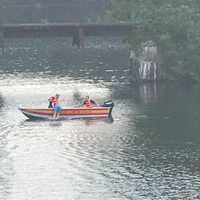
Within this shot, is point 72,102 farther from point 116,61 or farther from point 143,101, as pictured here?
point 116,61

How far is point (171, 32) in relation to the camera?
122 m

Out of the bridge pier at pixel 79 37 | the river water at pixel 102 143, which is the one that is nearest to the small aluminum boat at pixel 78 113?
the river water at pixel 102 143

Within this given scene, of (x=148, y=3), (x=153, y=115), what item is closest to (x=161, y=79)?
(x=148, y=3)

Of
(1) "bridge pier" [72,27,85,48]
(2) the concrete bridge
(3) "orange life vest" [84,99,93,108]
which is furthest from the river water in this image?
(2) the concrete bridge

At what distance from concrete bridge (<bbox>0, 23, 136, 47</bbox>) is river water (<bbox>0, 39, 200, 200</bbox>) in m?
6.42

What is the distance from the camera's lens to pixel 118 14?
128m

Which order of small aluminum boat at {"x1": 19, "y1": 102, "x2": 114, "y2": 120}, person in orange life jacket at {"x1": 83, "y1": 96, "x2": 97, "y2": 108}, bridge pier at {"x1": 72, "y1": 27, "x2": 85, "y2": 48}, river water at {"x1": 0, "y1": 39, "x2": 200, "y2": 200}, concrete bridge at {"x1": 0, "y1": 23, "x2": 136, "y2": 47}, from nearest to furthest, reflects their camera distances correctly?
river water at {"x1": 0, "y1": 39, "x2": 200, "y2": 200}
small aluminum boat at {"x1": 19, "y1": 102, "x2": 114, "y2": 120}
person in orange life jacket at {"x1": 83, "y1": 96, "x2": 97, "y2": 108}
bridge pier at {"x1": 72, "y1": 27, "x2": 85, "y2": 48}
concrete bridge at {"x1": 0, "y1": 23, "x2": 136, "y2": 47}

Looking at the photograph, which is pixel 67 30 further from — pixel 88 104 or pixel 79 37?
pixel 88 104

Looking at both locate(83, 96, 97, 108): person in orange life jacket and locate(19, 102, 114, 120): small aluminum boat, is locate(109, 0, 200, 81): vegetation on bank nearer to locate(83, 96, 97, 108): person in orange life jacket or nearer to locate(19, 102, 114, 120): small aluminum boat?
locate(83, 96, 97, 108): person in orange life jacket

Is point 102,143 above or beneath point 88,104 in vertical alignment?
above

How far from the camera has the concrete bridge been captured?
118 m

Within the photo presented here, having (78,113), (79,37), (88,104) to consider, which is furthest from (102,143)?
(79,37)

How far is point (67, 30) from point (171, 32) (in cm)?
1408

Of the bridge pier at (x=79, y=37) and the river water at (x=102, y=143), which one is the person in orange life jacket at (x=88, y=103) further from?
the bridge pier at (x=79, y=37)
